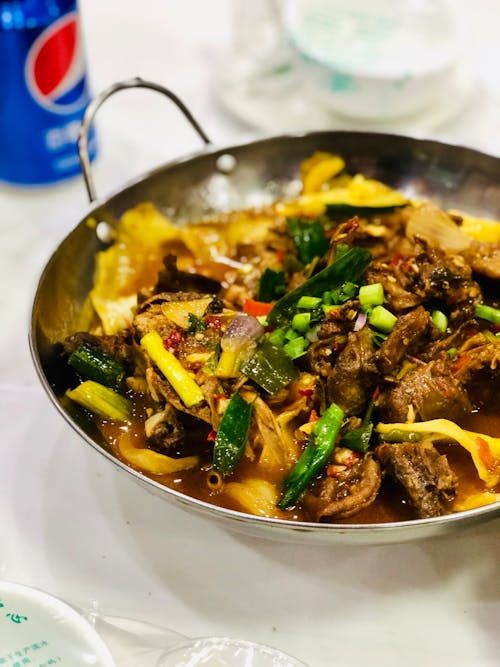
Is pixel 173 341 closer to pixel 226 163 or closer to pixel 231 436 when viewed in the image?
pixel 231 436

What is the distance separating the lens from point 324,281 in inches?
85.0

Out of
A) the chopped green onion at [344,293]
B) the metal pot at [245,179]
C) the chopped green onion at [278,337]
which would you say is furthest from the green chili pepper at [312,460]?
the metal pot at [245,179]

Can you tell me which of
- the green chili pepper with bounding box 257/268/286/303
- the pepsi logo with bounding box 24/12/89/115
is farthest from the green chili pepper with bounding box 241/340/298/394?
the pepsi logo with bounding box 24/12/89/115

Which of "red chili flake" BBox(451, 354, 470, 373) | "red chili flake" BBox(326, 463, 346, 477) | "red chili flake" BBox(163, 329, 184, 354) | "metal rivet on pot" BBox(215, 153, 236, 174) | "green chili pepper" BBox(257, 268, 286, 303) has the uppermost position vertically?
"metal rivet on pot" BBox(215, 153, 236, 174)

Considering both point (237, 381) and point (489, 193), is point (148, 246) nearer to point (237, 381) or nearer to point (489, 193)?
point (237, 381)

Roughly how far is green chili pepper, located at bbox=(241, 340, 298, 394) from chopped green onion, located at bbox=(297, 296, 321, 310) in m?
0.18

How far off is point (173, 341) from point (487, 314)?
94 cm

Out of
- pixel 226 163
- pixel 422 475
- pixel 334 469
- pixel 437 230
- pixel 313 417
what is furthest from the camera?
pixel 226 163

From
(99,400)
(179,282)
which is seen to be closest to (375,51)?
(179,282)

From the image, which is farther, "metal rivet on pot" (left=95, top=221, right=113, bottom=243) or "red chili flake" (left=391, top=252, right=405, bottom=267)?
"metal rivet on pot" (left=95, top=221, right=113, bottom=243)

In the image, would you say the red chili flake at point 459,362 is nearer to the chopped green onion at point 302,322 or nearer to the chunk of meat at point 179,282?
the chopped green onion at point 302,322

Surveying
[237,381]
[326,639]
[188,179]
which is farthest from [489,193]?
[326,639]

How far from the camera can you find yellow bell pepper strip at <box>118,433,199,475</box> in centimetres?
Result: 196

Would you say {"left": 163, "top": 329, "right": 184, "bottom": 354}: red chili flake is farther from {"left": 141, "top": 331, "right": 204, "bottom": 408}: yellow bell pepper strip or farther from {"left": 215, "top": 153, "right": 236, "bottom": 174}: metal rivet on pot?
{"left": 215, "top": 153, "right": 236, "bottom": 174}: metal rivet on pot
